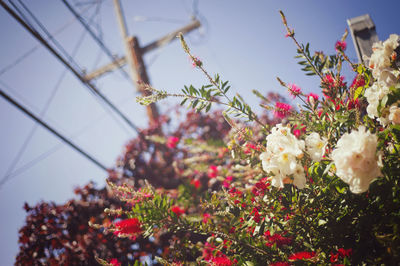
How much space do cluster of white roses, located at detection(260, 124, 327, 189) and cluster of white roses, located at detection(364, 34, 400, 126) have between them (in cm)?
29

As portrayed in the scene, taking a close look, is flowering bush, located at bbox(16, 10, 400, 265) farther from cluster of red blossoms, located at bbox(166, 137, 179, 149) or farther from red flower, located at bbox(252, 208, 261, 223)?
cluster of red blossoms, located at bbox(166, 137, 179, 149)

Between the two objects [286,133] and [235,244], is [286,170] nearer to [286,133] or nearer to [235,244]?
[286,133]

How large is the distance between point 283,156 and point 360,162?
10.9 inches

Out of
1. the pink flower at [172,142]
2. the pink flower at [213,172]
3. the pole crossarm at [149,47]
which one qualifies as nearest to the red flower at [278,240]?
the pink flower at [213,172]

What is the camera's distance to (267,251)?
1.16 m

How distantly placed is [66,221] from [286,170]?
2.73 m

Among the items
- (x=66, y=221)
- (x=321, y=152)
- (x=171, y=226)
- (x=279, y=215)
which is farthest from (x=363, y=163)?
(x=66, y=221)

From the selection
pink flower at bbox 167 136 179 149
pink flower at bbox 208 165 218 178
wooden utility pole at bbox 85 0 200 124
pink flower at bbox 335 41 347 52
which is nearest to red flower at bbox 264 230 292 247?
pink flower at bbox 335 41 347 52

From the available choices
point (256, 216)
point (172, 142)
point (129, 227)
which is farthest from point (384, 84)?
point (172, 142)

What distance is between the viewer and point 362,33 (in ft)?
6.71

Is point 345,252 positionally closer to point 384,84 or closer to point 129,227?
point 384,84

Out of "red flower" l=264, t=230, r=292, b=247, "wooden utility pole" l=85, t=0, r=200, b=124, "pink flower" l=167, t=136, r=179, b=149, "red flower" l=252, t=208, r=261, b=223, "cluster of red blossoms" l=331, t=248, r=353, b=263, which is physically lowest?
"cluster of red blossoms" l=331, t=248, r=353, b=263

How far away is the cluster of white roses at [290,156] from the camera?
95cm

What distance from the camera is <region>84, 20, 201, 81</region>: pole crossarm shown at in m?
4.92
